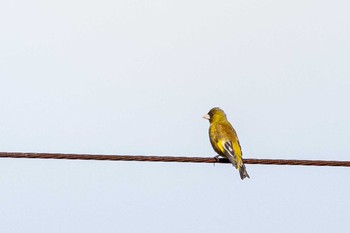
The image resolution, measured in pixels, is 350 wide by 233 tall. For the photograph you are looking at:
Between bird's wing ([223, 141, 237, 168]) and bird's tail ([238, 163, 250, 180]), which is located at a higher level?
bird's wing ([223, 141, 237, 168])

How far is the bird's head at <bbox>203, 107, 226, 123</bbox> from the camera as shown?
15.4 metres

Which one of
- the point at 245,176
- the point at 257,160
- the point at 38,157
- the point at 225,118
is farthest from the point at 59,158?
the point at 225,118

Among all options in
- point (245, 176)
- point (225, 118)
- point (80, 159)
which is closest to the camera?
point (80, 159)

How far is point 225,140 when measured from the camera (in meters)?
14.1

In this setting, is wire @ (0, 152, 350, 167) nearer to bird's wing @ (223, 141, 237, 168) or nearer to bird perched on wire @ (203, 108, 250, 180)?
bird perched on wire @ (203, 108, 250, 180)

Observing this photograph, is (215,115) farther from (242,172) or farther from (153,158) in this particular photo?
(153,158)

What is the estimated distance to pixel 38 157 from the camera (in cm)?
874

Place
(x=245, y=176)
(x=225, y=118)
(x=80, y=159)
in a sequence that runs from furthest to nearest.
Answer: (x=225, y=118) → (x=245, y=176) → (x=80, y=159)

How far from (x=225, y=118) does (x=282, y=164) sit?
636cm

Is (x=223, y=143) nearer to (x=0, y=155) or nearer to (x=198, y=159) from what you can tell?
(x=198, y=159)

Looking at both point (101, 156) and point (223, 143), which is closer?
point (101, 156)

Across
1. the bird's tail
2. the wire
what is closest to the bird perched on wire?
the bird's tail

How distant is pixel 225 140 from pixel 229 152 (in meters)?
0.43

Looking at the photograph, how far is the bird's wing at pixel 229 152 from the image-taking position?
13473 mm
